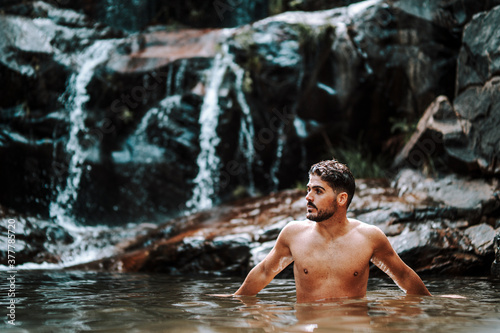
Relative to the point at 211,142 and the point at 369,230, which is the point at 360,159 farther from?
the point at 369,230

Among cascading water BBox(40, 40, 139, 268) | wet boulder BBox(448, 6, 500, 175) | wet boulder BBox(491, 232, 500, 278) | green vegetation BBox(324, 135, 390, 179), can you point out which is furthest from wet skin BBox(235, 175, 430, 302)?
green vegetation BBox(324, 135, 390, 179)

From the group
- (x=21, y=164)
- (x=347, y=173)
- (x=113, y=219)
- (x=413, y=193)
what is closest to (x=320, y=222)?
(x=347, y=173)

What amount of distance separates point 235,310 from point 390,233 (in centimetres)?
374

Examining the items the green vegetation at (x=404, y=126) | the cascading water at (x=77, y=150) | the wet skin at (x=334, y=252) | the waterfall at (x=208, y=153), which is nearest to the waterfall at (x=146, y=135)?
the waterfall at (x=208, y=153)

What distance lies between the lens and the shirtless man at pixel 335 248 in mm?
3582

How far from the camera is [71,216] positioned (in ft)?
34.6

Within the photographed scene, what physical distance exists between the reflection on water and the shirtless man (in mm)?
135

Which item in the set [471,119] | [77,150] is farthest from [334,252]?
A: [77,150]

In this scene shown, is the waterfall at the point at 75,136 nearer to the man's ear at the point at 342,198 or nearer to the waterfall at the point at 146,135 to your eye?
the waterfall at the point at 146,135

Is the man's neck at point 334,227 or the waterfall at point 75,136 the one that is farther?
the waterfall at point 75,136

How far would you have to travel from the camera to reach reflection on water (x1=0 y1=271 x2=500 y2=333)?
8.75 ft

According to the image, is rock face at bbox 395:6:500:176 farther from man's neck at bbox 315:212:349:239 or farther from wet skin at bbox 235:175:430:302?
man's neck at bbox 315:212:349:239

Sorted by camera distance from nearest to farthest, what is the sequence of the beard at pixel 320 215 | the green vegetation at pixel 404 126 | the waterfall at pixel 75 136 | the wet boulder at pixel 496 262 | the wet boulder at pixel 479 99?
the beard at pixel 320 215
the wet boulder at pixel 496 262
the wet boulder at pixel 479 99
the green vegetation at pixel 404 126
the waterfall at pixel 75 136

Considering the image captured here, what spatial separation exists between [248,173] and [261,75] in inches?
87.4
